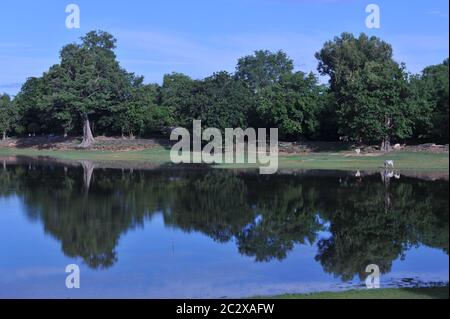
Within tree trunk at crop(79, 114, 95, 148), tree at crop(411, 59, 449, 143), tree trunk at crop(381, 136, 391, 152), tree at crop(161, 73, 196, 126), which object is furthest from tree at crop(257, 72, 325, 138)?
tree trunk at crop(79, 114, 95, 148)

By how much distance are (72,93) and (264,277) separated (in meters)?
68.6

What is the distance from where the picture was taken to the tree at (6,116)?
9600 centimetres

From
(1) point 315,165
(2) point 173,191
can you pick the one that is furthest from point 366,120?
(2) point 173,191

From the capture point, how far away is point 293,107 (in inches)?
2719

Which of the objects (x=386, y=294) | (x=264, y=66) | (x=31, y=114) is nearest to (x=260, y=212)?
(x=386, y=294)

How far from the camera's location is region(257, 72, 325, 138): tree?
68.5m

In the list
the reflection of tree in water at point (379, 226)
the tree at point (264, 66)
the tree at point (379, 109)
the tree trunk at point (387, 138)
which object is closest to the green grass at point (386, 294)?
the reflection of tree in water at point (379, 226)

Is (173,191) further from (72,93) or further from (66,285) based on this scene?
(72,93)

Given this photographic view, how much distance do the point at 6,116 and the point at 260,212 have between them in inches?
3049

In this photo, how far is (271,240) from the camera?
22.6 metres

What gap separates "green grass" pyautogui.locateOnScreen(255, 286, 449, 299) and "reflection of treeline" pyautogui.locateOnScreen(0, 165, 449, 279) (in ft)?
10.1

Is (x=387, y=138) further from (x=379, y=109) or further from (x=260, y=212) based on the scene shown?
(x=260, y=212)

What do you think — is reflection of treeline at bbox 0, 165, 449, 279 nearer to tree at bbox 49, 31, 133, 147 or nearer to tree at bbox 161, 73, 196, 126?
tree at bbox 161, 73, 196, 126

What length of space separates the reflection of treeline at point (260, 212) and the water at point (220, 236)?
0.06m
